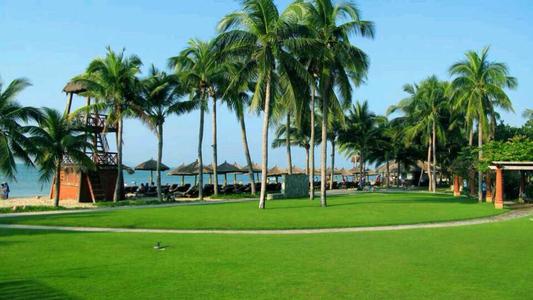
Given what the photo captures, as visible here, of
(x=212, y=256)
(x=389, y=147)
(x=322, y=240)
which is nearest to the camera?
(x=212, y=256)

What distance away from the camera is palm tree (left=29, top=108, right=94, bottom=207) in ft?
80.7

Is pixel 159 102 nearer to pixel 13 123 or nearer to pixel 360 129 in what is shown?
pixel 13 123

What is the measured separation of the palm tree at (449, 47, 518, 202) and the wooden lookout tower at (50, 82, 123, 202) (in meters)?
22.4

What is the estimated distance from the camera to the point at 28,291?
7195mm

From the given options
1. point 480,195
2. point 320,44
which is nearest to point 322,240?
point 320,44

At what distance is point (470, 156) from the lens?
110 feet

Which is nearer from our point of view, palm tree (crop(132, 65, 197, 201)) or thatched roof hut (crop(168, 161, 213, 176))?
palm tree (crop(132, 65, 197, 201))

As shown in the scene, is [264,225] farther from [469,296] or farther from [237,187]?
[237,187]

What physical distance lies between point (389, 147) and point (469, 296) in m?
47.8

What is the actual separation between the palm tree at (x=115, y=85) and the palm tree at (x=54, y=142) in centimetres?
402

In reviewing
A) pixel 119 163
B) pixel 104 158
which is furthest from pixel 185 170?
pixel 119 163

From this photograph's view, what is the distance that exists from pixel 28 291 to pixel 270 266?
12.8 feet

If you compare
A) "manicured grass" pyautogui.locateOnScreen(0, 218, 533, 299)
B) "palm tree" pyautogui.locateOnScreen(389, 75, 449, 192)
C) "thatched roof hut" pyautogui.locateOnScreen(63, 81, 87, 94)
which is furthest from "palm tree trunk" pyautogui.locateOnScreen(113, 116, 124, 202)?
"palm tree" pyautogui.locateOnScreen(389, 75, 449, 192)

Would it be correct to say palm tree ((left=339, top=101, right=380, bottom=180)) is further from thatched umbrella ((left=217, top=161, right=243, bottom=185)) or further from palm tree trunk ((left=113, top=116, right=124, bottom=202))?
palm tree trunk ((left=113, top=116, right=124, bottom=202))
